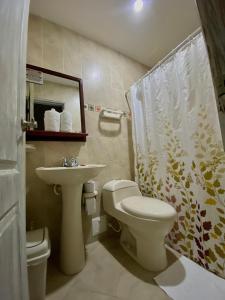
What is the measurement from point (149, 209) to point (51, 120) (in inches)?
40.2

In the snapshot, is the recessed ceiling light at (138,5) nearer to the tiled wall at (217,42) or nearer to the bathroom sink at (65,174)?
the tiled wall at (217,42)

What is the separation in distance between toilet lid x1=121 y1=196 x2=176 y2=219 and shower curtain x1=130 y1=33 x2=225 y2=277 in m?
0.21

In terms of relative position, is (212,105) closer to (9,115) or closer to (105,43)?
(9,115)

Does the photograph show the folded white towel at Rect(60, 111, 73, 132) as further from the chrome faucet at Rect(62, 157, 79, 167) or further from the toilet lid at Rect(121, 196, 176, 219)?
the toilet lid at Rect(121, 196, 176, 219)

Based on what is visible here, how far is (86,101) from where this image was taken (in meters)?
1.52

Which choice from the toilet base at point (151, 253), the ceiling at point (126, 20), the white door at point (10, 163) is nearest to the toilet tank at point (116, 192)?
the toilet base at point (151, 253)

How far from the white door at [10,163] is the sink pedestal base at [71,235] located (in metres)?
0.48

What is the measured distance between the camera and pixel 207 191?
1.01 metres

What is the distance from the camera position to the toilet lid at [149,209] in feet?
3.15

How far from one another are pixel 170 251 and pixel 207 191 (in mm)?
595

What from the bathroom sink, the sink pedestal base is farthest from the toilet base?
the bathroom sink

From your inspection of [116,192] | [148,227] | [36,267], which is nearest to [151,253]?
[148,227]

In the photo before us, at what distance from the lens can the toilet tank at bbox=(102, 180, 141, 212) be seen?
1335mm

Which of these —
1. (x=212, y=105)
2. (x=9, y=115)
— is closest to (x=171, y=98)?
(x=212, y=105)
